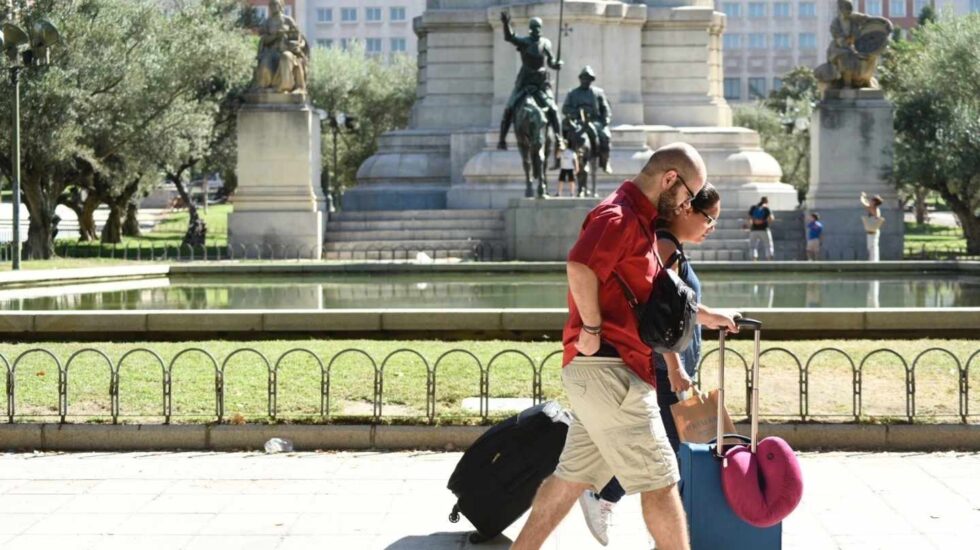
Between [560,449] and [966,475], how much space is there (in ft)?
9.57

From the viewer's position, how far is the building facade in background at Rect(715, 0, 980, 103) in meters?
111

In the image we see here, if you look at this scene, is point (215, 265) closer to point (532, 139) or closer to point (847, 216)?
point (532, 139)

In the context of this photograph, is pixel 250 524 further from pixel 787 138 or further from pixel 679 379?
pixel 787 138

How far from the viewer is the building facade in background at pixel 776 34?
11094cm

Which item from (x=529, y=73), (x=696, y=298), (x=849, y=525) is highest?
(x=529, y=73)

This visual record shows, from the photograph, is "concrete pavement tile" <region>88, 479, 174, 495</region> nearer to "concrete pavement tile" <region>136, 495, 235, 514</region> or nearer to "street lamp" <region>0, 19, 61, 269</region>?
"concrete pavement tile" <region>136, 495, 235, 514</region>

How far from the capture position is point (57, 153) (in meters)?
30.8

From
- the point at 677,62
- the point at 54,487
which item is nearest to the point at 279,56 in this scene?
the point at 677,62

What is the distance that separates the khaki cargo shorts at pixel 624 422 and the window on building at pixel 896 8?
4353 inches

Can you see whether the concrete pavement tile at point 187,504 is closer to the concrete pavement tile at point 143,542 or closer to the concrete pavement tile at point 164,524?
the concrete pavement tile at point 164,524

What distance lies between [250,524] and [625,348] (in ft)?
8.44

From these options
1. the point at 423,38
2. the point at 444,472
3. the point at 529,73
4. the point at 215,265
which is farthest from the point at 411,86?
the point at 444,472

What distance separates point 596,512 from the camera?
7.02 metres

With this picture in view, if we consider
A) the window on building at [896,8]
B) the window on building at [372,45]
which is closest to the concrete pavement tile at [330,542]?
the window on building at [896,8]
